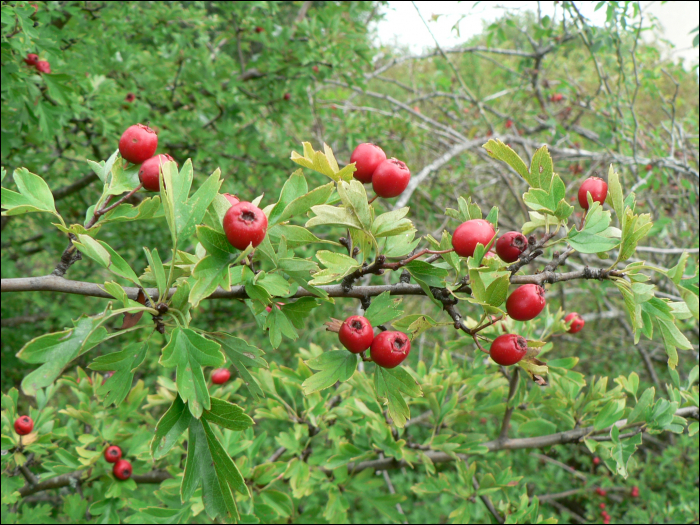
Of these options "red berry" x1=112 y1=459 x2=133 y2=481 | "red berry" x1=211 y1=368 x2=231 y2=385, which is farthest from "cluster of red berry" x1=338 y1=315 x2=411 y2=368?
"red berry" x1=112 y1=459 x2=133 y2=481

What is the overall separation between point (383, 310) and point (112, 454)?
145 centimetres

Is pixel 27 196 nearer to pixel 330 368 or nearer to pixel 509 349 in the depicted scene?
pixel 330 368

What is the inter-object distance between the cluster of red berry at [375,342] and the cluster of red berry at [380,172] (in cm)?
28

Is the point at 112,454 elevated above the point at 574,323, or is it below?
below

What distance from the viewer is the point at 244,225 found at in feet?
2.49

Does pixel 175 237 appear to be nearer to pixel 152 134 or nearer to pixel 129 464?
pixel 152 134

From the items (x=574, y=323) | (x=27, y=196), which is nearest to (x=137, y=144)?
(x=27, y=196)

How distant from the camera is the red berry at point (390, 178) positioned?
98cm

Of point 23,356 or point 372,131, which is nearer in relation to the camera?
point 23,356

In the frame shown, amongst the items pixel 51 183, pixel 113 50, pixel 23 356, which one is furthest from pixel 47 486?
pixel 113 50

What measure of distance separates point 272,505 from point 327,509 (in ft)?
0.71

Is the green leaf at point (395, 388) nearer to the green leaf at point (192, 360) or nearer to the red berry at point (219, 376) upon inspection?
the green leaf at point (192, 360)

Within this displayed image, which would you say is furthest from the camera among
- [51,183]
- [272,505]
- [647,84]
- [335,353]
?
[647,84]

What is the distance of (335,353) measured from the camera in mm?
980
